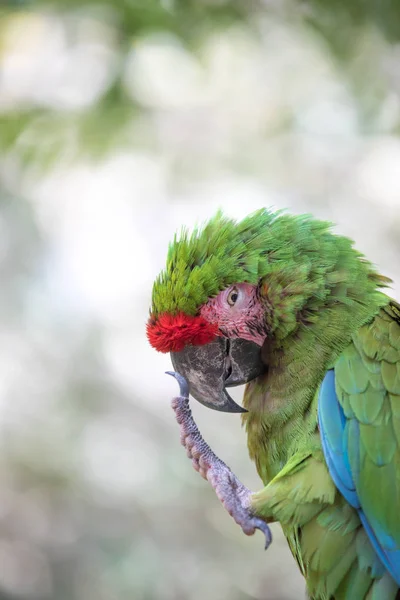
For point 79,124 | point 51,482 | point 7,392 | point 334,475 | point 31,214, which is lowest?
point 334,475

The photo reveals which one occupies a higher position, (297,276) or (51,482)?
(51,482)

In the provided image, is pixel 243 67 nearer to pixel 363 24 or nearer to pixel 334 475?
pixel 363 24

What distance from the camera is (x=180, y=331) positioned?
5.25ft

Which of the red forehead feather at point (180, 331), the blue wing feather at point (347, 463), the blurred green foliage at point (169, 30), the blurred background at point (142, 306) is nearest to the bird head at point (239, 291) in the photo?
the red forehead feather at point (180, 331)

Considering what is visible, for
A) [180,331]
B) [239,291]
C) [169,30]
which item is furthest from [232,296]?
[169,30]

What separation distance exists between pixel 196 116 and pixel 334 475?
10.6ft

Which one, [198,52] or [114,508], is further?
[114,508]

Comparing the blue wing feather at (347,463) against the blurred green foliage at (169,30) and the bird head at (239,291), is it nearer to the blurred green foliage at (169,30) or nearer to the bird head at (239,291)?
the bird head at (239,291)

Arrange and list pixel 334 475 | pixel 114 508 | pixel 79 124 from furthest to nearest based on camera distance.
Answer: pixel 114 508, pixel 79 124, pixel 334 475

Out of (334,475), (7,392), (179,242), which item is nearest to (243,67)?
(7,392)

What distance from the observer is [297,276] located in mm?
1583

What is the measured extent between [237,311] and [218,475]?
0.40 m

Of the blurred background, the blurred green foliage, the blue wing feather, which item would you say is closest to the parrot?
the blue wing feather

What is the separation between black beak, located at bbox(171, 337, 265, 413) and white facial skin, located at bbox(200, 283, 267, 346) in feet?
0.13
